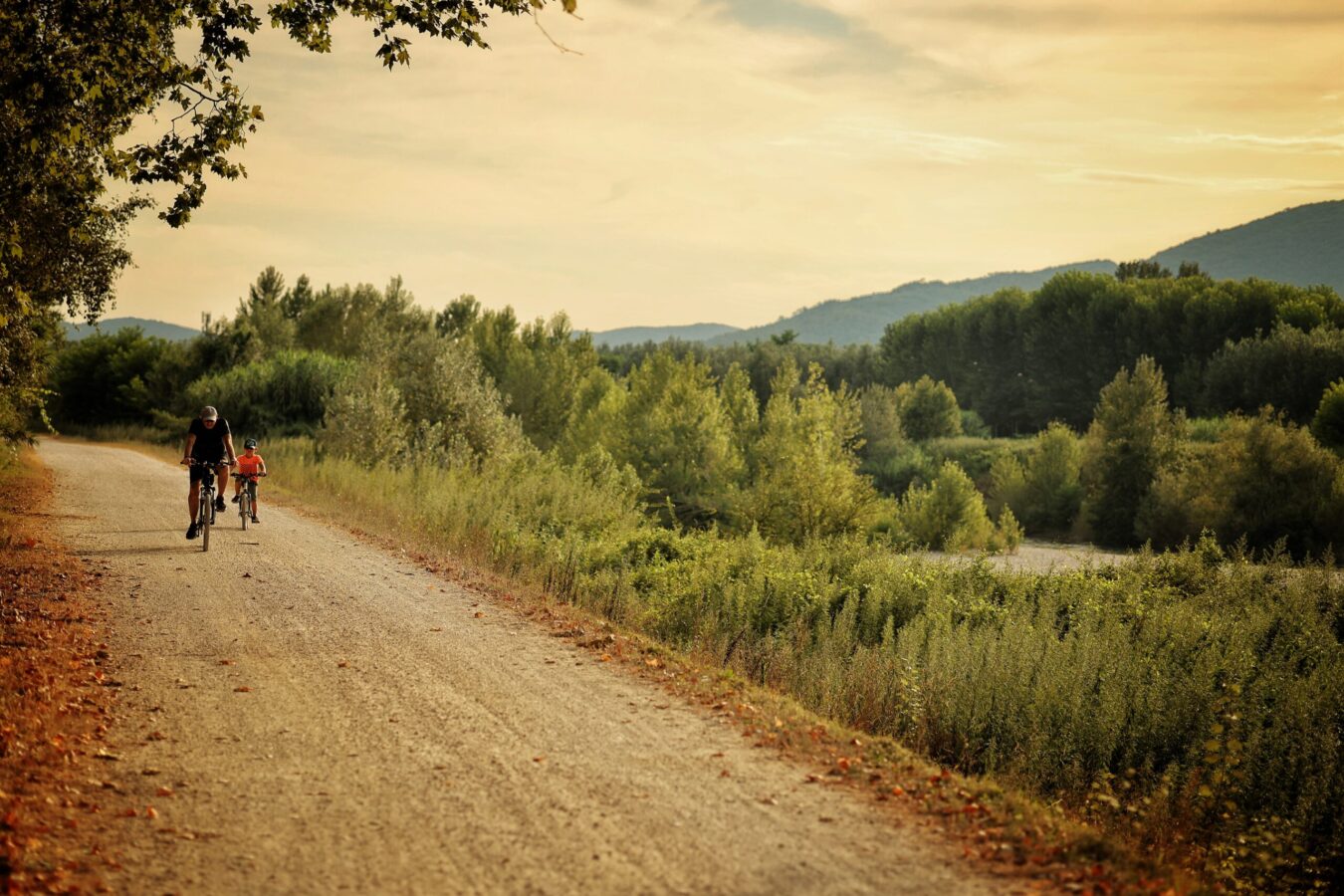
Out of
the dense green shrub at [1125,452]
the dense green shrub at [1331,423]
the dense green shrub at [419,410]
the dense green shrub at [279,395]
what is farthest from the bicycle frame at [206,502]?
the dense green shrub at [1331,423]

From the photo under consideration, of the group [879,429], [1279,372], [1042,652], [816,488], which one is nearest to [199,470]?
[1042,652]

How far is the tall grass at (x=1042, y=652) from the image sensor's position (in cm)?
1042

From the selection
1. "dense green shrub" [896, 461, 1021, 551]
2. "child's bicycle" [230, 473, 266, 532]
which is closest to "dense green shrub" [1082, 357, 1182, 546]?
"dense green shrub" [896, 461, 1021, 551]

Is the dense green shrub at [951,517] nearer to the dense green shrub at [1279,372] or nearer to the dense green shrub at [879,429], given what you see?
the dense green shrub at [879,429]

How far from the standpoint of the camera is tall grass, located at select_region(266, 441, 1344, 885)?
10.4 m

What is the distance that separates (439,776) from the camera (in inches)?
255

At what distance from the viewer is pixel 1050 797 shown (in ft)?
31.8

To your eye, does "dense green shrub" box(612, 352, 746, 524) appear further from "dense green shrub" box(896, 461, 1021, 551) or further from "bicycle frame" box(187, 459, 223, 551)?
"bicycle frame" box(187, 459, 223, 551)

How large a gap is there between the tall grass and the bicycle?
3410mm

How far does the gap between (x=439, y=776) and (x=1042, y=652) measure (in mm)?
9822

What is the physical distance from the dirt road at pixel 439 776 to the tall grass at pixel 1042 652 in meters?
2.87

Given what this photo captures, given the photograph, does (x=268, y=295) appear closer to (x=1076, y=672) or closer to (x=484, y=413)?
(x=484, y=413)

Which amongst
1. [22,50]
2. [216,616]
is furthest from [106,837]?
[22,50]

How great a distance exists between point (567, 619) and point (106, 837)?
652 centimetres
